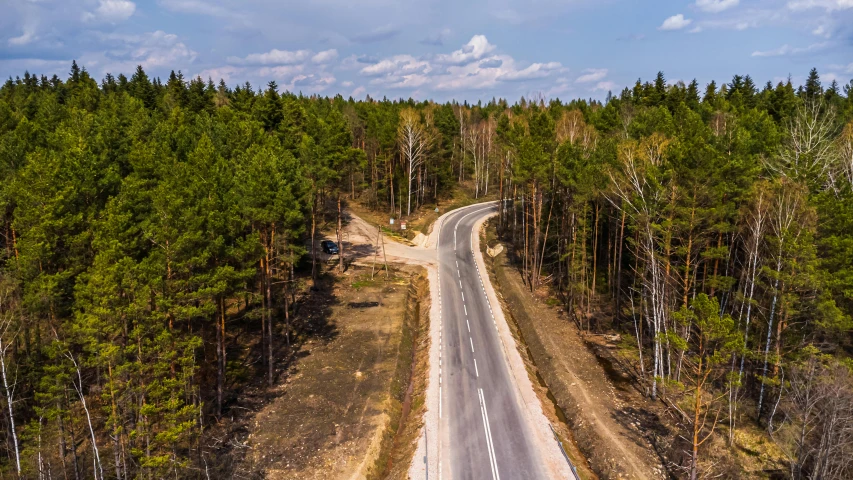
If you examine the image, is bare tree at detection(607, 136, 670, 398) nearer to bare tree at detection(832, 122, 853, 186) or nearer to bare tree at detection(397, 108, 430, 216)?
bare tree at detection(832, 122, 853, 186)

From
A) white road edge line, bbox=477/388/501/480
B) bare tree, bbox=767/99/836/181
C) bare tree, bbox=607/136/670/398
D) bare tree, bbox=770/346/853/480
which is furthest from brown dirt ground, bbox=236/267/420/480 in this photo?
bare tree, bbox=767/99/836/181

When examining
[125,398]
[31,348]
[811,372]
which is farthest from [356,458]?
[811,372]

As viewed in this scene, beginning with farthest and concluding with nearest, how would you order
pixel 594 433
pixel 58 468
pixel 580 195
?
pixel 580 195, pixel 594 433, pixel 58 468

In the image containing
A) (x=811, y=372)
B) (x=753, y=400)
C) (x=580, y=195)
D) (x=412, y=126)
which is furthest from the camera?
(x=412, y=126)

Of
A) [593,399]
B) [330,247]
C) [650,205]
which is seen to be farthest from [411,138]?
[593,399]

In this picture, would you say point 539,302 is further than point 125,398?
Yes

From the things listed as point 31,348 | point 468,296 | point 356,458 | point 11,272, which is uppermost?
point 11,272

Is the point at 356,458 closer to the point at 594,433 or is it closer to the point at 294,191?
the point at 594,433

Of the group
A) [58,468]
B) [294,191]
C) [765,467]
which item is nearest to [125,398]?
[58,468]

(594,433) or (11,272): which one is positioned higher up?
(11,272)
